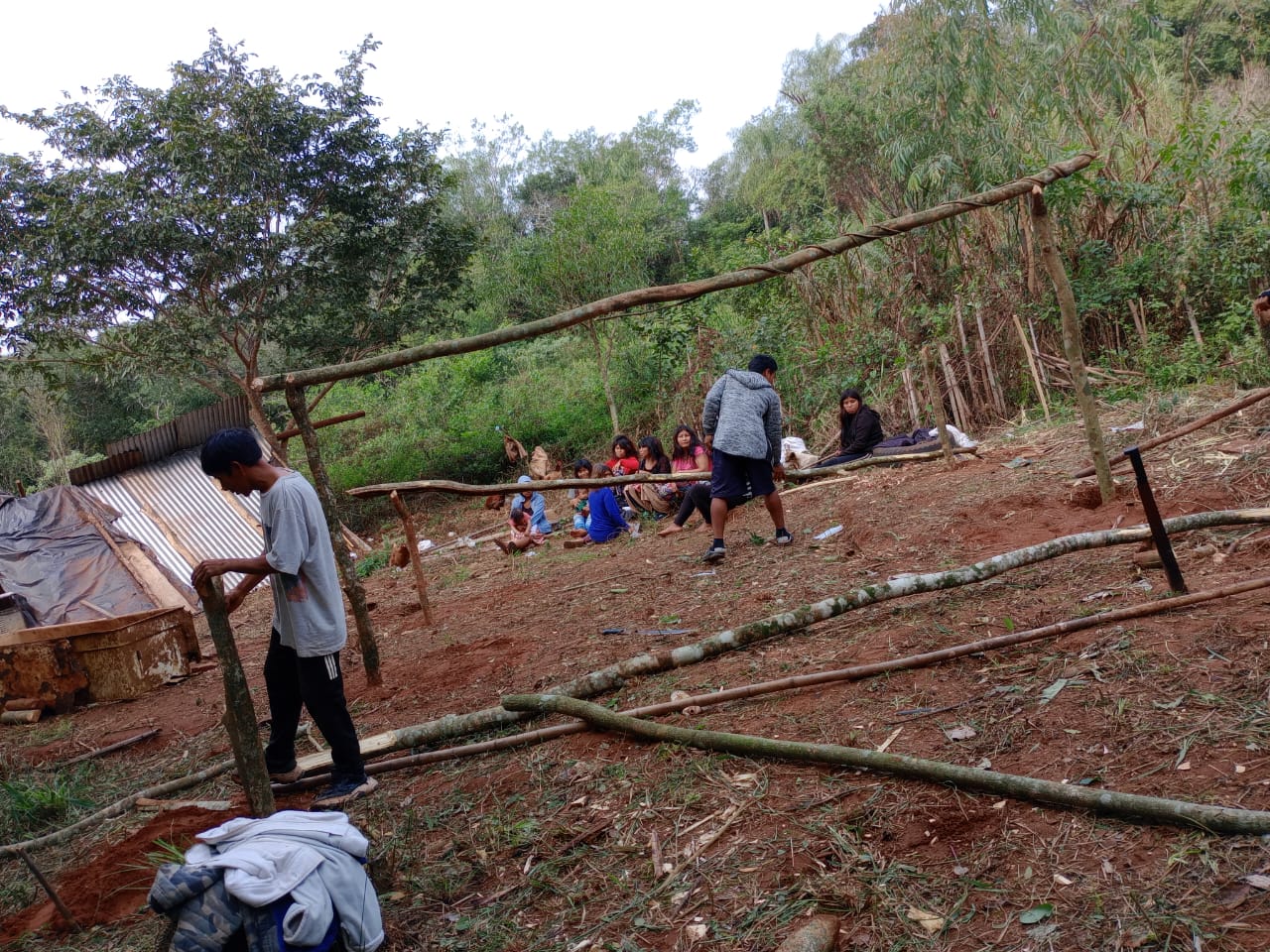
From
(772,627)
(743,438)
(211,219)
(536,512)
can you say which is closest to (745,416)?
(743,438)

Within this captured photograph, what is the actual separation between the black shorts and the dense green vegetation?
5309mm

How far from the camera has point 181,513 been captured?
42.3 feet

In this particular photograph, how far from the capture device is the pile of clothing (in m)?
2.34

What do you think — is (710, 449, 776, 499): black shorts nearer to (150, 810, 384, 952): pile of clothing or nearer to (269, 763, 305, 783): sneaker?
(269, 763, 305, 783): sneaker

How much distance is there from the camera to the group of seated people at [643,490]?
9.94m

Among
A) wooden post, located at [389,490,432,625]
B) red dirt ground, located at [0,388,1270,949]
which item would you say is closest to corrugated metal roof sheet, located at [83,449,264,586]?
wooden post, located at [389,490,432,625]

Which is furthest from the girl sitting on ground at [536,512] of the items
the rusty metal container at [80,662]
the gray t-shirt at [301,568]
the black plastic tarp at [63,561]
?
the gray t-shirt at [301,568]

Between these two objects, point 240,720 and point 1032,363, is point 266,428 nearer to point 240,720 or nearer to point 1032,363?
point 240,720

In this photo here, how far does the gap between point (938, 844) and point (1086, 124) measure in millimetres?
11464

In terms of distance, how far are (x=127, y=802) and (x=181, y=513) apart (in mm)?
9746

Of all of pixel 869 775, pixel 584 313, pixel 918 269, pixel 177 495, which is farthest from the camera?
pixel 177 495

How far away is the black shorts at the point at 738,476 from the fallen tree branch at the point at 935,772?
322 centimetres

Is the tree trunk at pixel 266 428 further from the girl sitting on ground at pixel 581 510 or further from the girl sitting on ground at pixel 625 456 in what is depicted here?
the girl sitting on ground at pixel 625 456

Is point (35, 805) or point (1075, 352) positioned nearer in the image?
point (35, 805)
